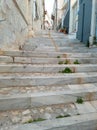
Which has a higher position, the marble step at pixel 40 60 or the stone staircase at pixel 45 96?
the marble step at pixel 40 60

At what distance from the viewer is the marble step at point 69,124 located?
1.60m

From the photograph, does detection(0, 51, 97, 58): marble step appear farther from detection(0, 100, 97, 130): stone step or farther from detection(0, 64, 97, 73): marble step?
detection(0, 100, 97, 130): stone step

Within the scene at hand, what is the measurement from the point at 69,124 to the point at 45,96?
513 mm

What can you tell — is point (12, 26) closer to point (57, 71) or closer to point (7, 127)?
point (57, 71)

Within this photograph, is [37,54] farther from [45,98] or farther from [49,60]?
[45,98]

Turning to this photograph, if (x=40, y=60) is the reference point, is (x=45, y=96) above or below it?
below

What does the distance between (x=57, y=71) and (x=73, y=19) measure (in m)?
7.05

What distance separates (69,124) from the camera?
1650 mm

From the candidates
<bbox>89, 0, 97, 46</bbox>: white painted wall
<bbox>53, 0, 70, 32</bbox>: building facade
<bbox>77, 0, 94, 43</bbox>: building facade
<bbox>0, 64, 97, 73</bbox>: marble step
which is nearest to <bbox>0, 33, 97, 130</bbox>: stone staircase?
<bbox>0, 64, 97, 73</bbox>: marble step

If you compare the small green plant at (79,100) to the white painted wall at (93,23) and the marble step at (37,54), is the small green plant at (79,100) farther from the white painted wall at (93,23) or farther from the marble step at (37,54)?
the white painted wall at (93,23)

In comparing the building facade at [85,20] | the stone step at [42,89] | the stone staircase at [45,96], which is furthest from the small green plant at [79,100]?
the building facade at [85,20]

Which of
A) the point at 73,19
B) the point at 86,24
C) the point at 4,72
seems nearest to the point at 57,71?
the point at 4,72

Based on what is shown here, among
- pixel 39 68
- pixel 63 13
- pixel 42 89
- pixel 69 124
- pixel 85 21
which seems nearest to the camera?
pixel 69 124

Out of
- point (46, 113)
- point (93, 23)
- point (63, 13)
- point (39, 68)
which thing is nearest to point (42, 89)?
point (46, 113)
